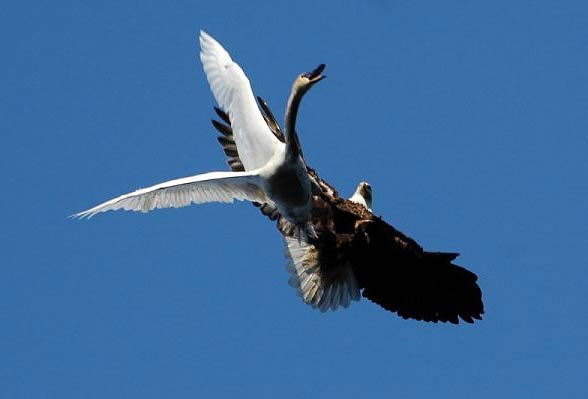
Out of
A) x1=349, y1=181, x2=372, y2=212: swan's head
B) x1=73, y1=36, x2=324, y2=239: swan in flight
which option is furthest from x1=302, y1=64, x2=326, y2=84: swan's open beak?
x1=349, y1=181, x2=372, y2=212: swan's head

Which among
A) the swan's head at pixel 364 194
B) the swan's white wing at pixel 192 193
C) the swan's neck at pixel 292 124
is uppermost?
the swan's head at pixel 364 194

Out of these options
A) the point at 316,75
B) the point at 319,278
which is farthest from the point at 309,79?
the point at 319,278

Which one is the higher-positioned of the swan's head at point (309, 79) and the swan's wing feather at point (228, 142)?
the swan's wing feather at point (228, 142)

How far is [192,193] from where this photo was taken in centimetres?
2109

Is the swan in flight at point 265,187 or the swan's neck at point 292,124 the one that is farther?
the swan's neck at point 292,124

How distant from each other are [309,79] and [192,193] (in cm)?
232

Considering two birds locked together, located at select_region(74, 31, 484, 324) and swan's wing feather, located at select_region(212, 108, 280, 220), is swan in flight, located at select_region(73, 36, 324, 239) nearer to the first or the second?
two birds locked together, located at select_region(74, 31, 484, 324)

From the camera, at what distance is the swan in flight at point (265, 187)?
67.2 ft

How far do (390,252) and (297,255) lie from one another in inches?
63.7

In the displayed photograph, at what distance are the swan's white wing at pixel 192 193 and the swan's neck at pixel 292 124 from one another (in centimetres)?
63

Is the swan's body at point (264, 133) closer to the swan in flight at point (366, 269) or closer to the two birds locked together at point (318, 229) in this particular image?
the two birds locked together at point (318, 229)

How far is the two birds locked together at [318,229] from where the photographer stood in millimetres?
21156

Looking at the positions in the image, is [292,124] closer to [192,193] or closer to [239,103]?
[192,193]

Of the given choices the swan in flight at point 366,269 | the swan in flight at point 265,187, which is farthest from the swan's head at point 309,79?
the swan in flight at point 366,269
